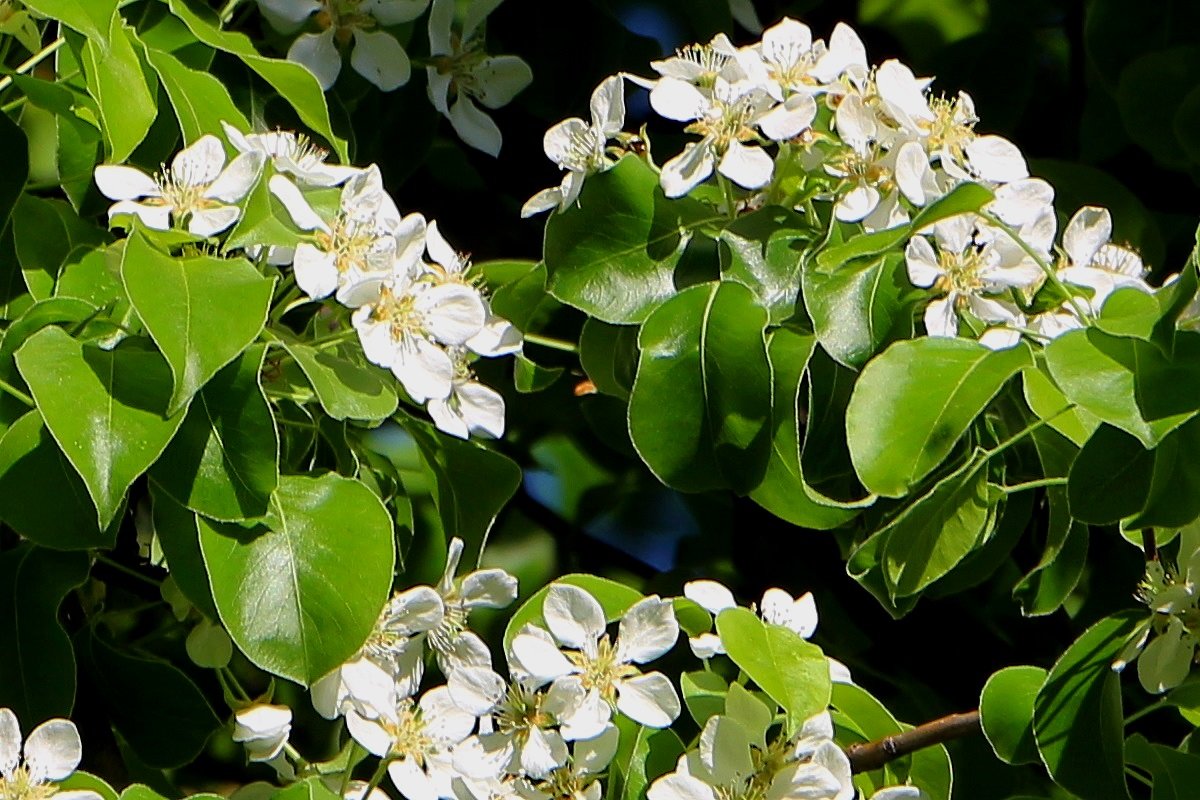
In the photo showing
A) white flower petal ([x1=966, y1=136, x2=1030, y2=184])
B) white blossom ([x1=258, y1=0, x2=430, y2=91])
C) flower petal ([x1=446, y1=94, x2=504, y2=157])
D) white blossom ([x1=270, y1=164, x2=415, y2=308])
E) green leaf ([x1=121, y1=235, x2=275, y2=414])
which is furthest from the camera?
flower petal ([x1=446, y1=94, x2=504, y2=157])

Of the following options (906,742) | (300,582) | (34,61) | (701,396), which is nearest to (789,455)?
(701,396)

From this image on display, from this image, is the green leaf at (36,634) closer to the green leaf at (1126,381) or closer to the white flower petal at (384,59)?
the white flower petal at (384,59)

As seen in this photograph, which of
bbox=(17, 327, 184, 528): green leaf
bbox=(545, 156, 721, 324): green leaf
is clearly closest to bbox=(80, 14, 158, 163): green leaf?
bbox=(17, 327, 184, 528): green leaf

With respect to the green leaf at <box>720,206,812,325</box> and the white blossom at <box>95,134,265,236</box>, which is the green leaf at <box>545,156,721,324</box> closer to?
the green leaf at <box>720,206,812,325</box>

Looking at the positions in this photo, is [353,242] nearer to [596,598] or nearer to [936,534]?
[596,598]

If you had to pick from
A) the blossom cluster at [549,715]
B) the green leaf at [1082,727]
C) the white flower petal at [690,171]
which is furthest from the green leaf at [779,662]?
the white flower petal at [690,171]

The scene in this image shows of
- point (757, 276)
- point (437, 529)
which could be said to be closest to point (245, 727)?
point (437, 529)
